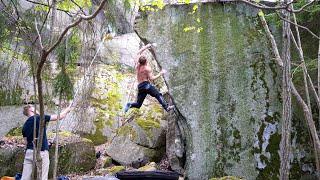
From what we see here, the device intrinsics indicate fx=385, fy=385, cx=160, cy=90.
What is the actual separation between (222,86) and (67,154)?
4139mm

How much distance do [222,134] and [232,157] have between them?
493 millimetres

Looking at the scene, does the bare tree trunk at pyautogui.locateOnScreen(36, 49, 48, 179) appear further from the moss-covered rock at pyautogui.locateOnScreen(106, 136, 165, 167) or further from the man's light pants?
the moss-covered rock at pyautogui.locateOnScreen(106, 136, 165, 167)

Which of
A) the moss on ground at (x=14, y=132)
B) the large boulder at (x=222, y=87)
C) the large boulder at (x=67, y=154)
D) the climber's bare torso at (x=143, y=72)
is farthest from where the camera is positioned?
the moss on ground at (x=14, y=132)

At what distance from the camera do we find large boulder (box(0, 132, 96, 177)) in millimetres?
8680

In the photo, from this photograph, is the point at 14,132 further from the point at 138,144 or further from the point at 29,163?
the point at 29,163

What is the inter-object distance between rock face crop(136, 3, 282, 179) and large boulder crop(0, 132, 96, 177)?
9.24ft

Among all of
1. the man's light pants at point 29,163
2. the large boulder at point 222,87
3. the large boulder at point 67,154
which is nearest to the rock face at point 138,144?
the large boulder at point 67,154

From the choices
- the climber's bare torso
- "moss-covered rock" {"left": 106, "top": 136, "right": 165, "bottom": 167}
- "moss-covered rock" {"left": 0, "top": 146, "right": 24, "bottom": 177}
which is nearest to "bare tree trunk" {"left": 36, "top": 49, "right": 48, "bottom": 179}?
the climber's bare torso

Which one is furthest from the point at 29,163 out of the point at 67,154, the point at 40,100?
the point at 67,154

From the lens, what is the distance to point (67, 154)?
931cm

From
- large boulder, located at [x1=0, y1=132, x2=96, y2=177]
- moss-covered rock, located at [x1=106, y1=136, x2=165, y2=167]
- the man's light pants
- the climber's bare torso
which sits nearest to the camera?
the man's light pants

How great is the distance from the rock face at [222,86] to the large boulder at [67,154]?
111 inches

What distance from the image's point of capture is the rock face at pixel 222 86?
25.0 ft

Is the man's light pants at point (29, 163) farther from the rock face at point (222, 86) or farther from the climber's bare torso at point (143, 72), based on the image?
the rock face at point (222, 86)
